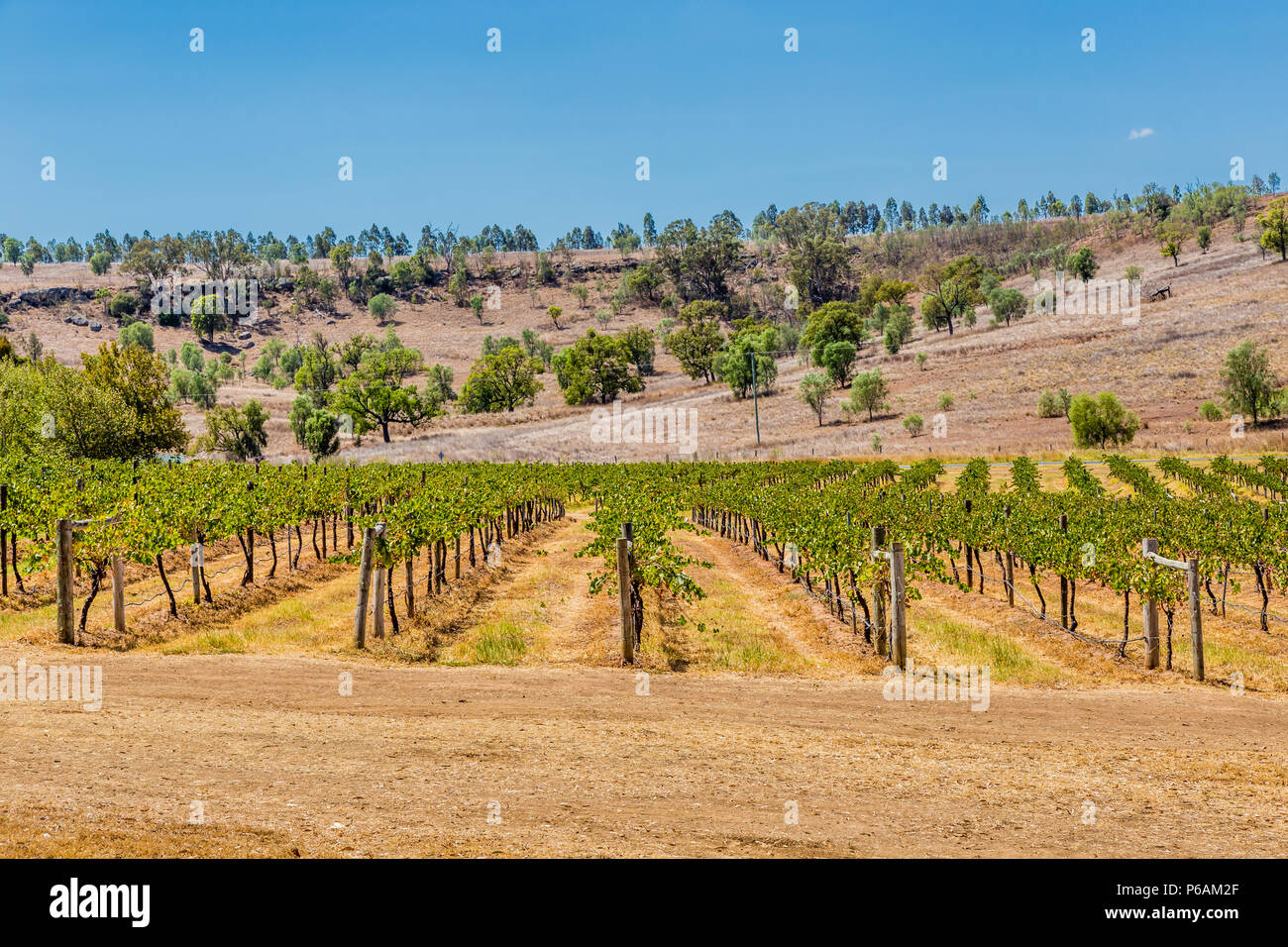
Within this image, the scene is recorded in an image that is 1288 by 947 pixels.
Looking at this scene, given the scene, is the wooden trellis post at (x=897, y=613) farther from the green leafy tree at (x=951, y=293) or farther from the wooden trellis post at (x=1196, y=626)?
the green leafy tree at (x=951, y=293)

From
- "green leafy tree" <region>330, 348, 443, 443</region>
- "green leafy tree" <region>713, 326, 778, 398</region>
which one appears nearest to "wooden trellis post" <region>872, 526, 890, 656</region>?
"green leafy tree" <region>330, 348, 443, 443</region>

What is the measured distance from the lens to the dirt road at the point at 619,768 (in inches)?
294

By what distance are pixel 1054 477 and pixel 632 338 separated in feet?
321

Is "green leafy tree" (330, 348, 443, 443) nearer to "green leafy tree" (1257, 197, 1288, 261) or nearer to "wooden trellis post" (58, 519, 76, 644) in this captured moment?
"wooden trellis post" (58, 519, 76, 644)

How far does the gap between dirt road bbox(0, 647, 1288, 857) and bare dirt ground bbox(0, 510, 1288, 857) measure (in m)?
0.04

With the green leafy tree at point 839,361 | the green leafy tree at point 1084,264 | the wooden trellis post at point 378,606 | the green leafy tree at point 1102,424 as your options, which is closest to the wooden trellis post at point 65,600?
the wooden trellis post at point 378,606

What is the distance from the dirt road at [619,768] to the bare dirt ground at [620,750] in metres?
0.04

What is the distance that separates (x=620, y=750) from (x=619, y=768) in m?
0.65

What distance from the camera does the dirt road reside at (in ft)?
24.5

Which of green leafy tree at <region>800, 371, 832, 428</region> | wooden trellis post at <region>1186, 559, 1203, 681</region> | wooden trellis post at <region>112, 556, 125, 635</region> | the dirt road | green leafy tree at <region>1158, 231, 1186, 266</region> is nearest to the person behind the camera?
the dirt road

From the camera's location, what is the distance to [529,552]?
31500mm

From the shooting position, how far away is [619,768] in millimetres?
9547
